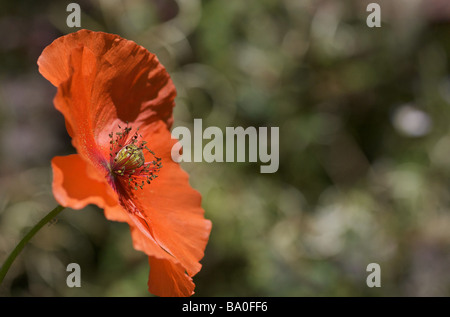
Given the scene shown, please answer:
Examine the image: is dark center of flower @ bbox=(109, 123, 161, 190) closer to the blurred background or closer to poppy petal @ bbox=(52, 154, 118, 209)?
poppy petal @ bbox=(52, 154, 118, 209)

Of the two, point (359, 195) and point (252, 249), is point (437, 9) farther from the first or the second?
point (252, 249)

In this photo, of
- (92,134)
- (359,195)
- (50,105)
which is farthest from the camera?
(50,105)

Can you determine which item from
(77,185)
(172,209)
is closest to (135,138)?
(172,209)

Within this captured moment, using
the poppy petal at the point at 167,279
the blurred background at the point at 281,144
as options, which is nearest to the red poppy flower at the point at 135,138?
the poppy petal at the point at 167,279

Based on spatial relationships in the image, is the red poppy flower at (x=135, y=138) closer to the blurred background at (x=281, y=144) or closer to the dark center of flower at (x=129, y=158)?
the dark center of flower at (x=129, y=158)

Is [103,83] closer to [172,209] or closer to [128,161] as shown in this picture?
[128,161]

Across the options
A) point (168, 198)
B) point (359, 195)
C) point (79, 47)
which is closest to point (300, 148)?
point (359, 195)

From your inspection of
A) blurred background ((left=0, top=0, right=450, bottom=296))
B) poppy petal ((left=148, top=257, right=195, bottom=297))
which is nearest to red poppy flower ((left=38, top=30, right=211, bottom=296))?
poppy petal ((left=148, top=257, right=195, bottom=297))
